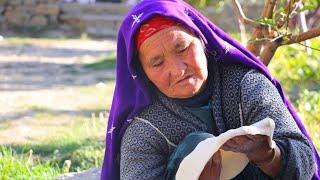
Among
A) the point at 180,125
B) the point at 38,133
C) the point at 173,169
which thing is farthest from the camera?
the point at 38,133

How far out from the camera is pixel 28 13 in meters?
13.0

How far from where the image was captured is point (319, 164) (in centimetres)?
236

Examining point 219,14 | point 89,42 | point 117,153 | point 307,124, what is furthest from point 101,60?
point 117,153

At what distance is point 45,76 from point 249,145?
22.2 ft

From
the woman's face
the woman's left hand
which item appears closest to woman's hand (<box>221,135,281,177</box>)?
the woman's left hand

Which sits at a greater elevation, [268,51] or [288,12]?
[288,12]

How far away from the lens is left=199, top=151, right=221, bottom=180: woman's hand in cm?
192

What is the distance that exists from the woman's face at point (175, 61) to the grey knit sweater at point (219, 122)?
11cm

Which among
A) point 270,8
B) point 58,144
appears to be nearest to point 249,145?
point 270,8

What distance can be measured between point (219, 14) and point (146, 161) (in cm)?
1079

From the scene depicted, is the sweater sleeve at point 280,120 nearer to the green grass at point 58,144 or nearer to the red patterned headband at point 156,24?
the red patterned headband at point 156,24

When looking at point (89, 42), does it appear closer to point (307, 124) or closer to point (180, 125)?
point (307, 124)

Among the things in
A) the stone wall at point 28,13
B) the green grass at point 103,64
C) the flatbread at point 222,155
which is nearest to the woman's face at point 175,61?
the flatbread at point 222,155

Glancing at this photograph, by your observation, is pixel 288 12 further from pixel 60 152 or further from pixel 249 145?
pixel 60 152
